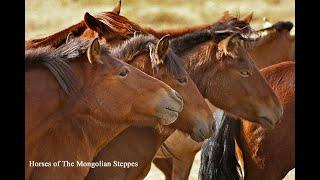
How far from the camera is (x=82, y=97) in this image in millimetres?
5977

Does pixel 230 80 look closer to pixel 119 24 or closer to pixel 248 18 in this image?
pixel 248 18

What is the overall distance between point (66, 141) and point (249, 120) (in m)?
1.47

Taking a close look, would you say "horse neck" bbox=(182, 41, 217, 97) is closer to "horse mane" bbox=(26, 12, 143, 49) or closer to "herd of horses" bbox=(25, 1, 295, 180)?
"herd of horses" bbox=(25, 1, 295, 180)

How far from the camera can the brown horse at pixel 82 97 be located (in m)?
5.92

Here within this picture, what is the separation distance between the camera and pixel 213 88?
6.88 metres

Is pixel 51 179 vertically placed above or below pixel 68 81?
below

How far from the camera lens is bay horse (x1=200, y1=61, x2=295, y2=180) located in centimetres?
695

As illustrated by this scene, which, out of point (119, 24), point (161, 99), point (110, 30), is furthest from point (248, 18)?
point (161, 99)

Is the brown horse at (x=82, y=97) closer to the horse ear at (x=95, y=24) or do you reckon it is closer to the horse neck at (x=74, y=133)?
the horse neck at (x=74, y=133)

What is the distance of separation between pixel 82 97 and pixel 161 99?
19.5 inches

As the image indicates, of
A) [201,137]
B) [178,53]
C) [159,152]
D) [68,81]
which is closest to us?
[68,81]

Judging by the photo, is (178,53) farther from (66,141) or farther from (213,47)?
(66,141)

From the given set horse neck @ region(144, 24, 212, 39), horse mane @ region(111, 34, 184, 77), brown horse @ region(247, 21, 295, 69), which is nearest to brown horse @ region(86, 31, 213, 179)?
horse mane @ region(111, 34, 184, 77)

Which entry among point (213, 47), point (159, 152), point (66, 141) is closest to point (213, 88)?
point (213, 47)
